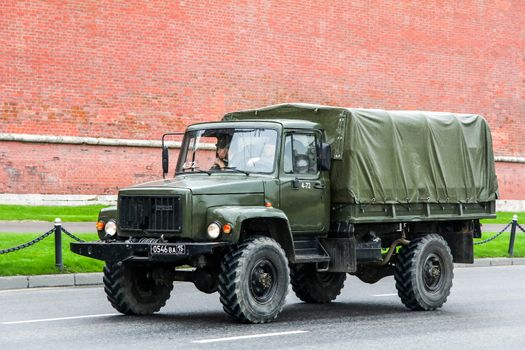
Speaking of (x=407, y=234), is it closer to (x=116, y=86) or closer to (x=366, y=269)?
(x=366, y=269)

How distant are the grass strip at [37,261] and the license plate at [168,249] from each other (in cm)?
605

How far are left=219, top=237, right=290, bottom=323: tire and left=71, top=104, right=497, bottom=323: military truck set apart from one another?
0.5 inches

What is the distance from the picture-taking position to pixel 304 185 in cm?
1247

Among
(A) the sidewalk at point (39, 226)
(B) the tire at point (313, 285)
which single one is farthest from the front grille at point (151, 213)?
(A) the sidewalk at point (39, 226)

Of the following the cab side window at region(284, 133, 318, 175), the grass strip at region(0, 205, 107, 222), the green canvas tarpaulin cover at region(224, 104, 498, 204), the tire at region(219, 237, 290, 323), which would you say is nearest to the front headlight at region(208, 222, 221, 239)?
the tire at region(219, 237, 290, 323)

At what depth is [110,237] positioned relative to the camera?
Answer: 1226 cm

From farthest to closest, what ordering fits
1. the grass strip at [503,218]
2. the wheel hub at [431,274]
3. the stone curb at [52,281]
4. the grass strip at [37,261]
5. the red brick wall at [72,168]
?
the grass strip at [503,218], the red brick wall at [72,168], the grass strip at [37,261], the stone curb at [52,281], the wheel hub at [431,274]

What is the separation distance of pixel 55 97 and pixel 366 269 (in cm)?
1649

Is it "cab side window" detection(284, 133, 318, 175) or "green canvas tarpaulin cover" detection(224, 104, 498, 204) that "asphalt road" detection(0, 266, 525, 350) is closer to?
"green canvas tarpaulin cover" detection(224, 104, 498, 204)

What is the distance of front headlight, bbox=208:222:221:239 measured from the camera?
11.2 meters

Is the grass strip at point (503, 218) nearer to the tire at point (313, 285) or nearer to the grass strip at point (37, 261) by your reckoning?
the grass strip at point (37, 261)

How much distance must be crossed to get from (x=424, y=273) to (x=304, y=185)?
2316 millimetres

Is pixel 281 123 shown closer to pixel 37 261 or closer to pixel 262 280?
pixel 262 280

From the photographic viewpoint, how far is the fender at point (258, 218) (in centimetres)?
1118
